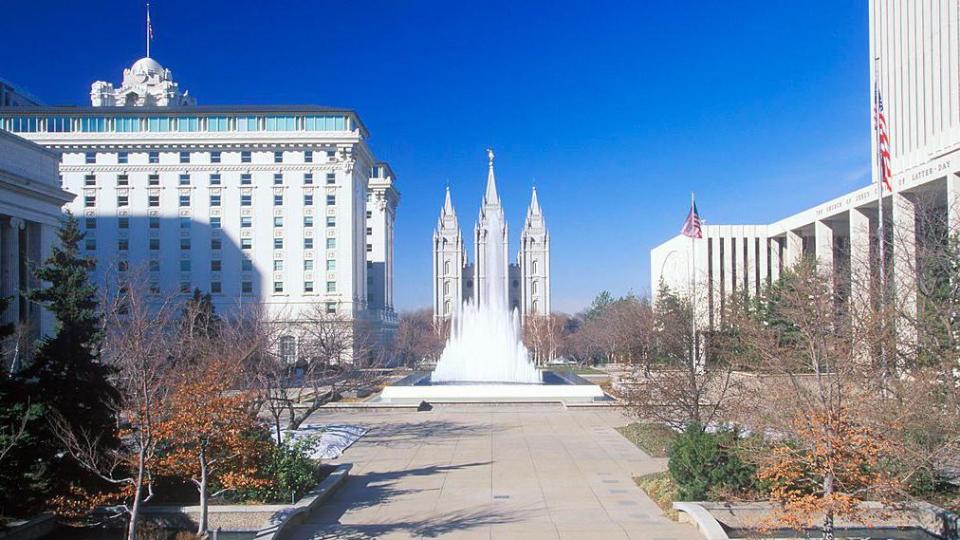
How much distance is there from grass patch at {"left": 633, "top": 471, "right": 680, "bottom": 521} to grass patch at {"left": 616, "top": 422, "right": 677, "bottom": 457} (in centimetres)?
327

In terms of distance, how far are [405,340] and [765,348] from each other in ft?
176

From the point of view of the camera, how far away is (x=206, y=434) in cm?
1288

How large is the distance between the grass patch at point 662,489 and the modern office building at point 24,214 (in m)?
30.9

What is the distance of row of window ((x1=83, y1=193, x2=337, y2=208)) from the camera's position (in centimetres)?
6919

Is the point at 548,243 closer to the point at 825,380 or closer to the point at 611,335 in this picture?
the point at 611,335

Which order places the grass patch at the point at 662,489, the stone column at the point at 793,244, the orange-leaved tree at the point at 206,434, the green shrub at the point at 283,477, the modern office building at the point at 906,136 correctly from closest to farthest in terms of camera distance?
the orange-leaved tree at the point at 206,434 → the grass patch at the point at 662,489 → the green shrub at the point at 283,477 → the modern office building at the point at 906,136 → the stone column at the point at 793,244

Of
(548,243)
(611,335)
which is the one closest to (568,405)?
(611,335)

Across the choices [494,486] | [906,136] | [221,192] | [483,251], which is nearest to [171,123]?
[221,192]

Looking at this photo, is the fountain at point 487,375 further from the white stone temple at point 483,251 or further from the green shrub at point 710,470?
the white stone temple at point 483,251

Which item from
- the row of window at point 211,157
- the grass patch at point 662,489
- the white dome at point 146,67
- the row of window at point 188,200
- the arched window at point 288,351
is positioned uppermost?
the white dome at point 146,67

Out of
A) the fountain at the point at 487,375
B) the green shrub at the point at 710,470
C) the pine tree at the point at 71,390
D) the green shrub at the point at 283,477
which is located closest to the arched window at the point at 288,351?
the fountain at the point at 487,375

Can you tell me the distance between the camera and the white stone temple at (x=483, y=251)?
14962 cm

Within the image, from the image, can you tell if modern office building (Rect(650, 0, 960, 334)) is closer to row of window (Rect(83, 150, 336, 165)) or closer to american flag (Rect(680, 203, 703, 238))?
american flag (Rect(680, 203, 703, 238))

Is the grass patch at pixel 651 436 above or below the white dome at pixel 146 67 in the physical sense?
below
